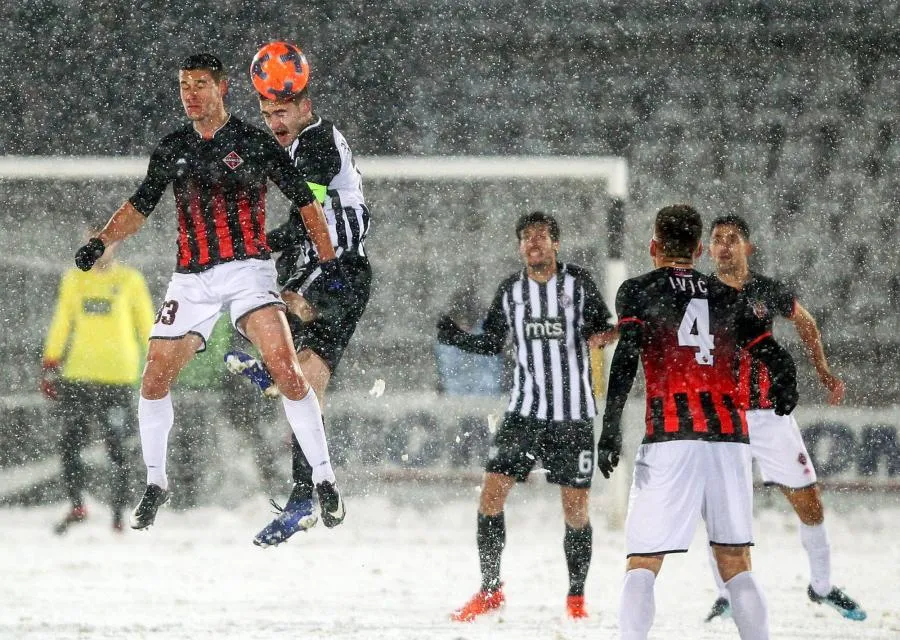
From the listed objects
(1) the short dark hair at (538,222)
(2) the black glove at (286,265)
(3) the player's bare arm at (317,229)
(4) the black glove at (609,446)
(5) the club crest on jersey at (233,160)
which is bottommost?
(4) the black glove at (609,446)

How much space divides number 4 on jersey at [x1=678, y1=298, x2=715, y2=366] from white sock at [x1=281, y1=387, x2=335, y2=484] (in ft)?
4.11

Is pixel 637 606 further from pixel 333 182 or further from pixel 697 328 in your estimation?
pixel 333 182

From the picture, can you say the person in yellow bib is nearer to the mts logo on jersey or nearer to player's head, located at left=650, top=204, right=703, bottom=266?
the mts logo on jersey

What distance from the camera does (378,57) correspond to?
11.2m

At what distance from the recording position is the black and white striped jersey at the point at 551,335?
19.1ft

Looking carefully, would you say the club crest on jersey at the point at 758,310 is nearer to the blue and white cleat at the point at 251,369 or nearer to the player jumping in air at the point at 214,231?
the player jumping in air at the point at 214,231

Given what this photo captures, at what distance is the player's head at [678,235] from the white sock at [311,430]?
1258mm

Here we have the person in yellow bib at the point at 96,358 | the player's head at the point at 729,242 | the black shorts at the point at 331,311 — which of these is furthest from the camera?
the person in yellow bib at the point at 96,358

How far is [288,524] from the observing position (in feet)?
14.1

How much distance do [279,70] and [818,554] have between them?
3.15m

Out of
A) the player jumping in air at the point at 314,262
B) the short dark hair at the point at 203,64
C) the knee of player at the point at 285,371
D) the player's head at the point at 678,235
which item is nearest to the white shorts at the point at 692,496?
the player's head at the point at 678,235

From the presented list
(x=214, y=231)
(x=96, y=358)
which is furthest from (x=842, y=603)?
(x=96, y=358)

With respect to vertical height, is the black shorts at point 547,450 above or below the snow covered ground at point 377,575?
above

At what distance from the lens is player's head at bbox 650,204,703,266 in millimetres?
4074
